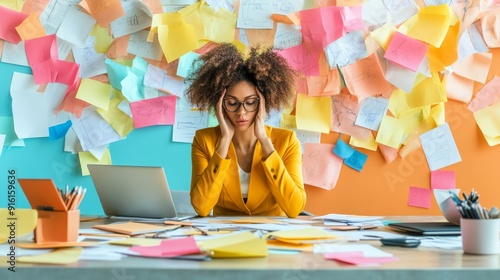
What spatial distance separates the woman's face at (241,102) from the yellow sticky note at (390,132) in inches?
Result: 27.8

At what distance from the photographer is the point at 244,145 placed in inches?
96.0

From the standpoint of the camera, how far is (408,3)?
281cm

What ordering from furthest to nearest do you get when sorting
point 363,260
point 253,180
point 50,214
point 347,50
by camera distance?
1. point 347,50
2. point 253,180
3. point 50,214
4. point 363,260

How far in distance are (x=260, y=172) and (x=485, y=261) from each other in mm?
1230

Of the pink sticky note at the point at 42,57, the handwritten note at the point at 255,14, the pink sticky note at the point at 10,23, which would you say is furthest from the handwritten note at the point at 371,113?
the pink sticky note at the point at 10,23

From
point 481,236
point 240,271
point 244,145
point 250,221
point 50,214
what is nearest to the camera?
point 240,271

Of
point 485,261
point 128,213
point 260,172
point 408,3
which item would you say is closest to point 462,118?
point 408,3

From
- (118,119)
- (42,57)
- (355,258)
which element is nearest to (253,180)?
(118,119)

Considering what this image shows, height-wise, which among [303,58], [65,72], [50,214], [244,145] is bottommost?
[50,214]

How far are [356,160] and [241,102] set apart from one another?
735 mm

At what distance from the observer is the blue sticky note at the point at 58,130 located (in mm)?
2729

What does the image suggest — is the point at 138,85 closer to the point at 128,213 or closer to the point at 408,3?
the point at 128,213

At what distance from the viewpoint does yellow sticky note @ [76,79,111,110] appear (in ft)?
8.90

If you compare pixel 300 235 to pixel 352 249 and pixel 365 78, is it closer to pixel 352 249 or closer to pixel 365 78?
pixel 352 249
